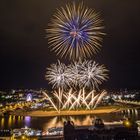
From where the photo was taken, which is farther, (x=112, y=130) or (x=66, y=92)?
(x=66, y=92)

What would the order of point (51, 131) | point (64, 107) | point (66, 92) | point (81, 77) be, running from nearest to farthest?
point (51, 131), point (81, 77), point (66, 92), point (64, 107)

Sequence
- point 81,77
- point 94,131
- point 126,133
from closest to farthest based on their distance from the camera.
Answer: point 126,133 < point 94,131 < point 81,77

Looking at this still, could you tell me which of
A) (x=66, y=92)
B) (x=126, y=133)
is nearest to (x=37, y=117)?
(x=66, y=92)

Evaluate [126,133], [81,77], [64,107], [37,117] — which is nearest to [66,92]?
[64,107]

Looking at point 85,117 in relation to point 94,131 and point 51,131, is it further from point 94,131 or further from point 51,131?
point 94,131

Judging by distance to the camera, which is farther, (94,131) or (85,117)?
(85,117)

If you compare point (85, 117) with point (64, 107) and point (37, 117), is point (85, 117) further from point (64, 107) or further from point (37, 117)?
point (37, 117)

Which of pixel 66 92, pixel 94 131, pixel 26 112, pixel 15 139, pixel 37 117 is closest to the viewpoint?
pixel 94 131

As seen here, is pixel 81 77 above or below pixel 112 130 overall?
above

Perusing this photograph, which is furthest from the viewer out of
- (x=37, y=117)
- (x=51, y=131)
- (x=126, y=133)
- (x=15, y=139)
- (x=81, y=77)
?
(x=37, y=117)
